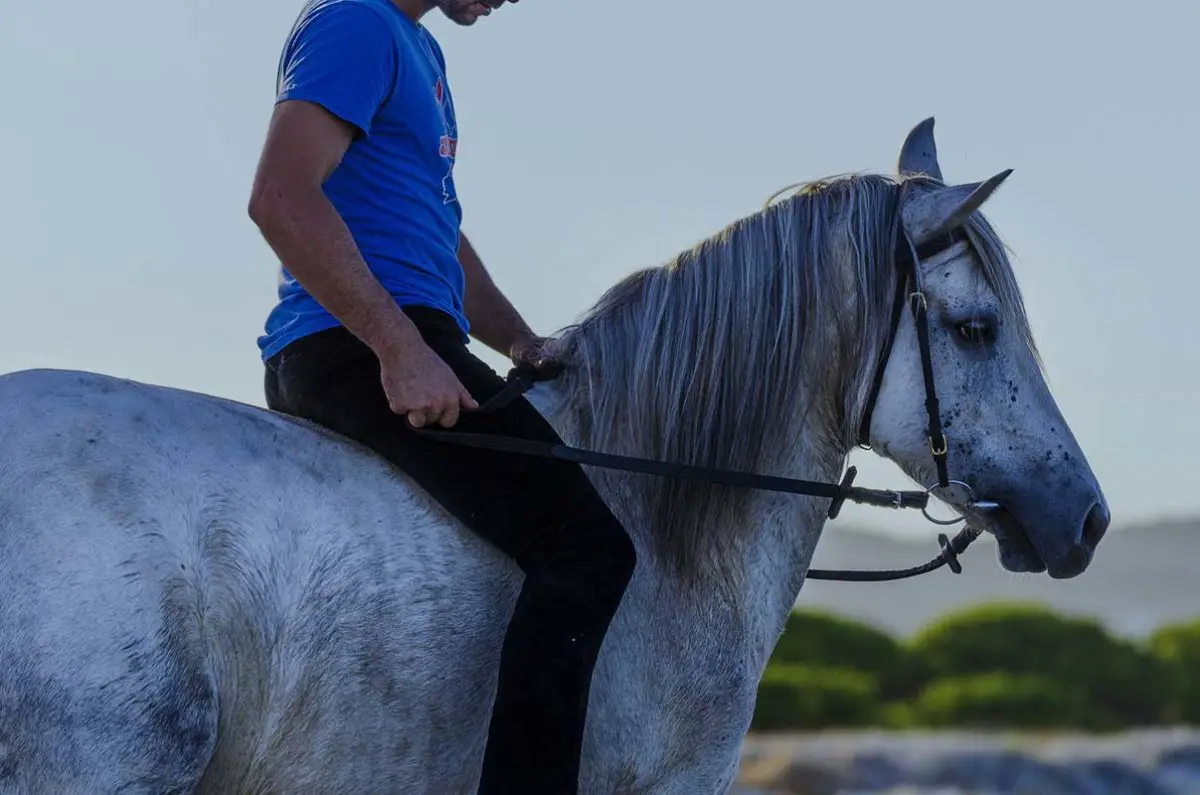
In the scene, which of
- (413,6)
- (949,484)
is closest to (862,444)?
(949,484)

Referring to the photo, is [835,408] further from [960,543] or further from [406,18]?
[406,18]

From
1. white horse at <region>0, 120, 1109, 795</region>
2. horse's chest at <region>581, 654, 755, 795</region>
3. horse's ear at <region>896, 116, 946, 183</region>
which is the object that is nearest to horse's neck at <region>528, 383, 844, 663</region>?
white horse at <region>0, 120, 1109, 795</region>

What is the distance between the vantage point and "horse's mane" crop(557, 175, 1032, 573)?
12.1ft

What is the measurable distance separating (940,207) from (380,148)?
124 centimetres

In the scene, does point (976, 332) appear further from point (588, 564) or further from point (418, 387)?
point (418, 387)

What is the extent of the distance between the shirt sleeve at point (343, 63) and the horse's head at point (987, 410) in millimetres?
1222

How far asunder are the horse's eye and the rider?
88 centimetres

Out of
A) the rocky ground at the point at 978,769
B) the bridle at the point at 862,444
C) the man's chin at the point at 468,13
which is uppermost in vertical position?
the man's chin at the point at 468,13

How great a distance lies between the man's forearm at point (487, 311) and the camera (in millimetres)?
4414

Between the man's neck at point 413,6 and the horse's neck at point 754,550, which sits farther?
the man's neck at point 413,6

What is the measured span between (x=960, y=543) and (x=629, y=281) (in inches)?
39.4

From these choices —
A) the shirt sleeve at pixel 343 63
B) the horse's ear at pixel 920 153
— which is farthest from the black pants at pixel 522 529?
the horse's ear at pixel 920 153

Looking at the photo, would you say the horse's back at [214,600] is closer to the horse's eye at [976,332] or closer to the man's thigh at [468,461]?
the man's thigh at [468,461]

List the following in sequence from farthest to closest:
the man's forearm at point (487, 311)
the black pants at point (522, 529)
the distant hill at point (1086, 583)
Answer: the distant hill at point (1086, 583)
the man's forearm at point (487, 311)
the black pants at point (522, 529)
